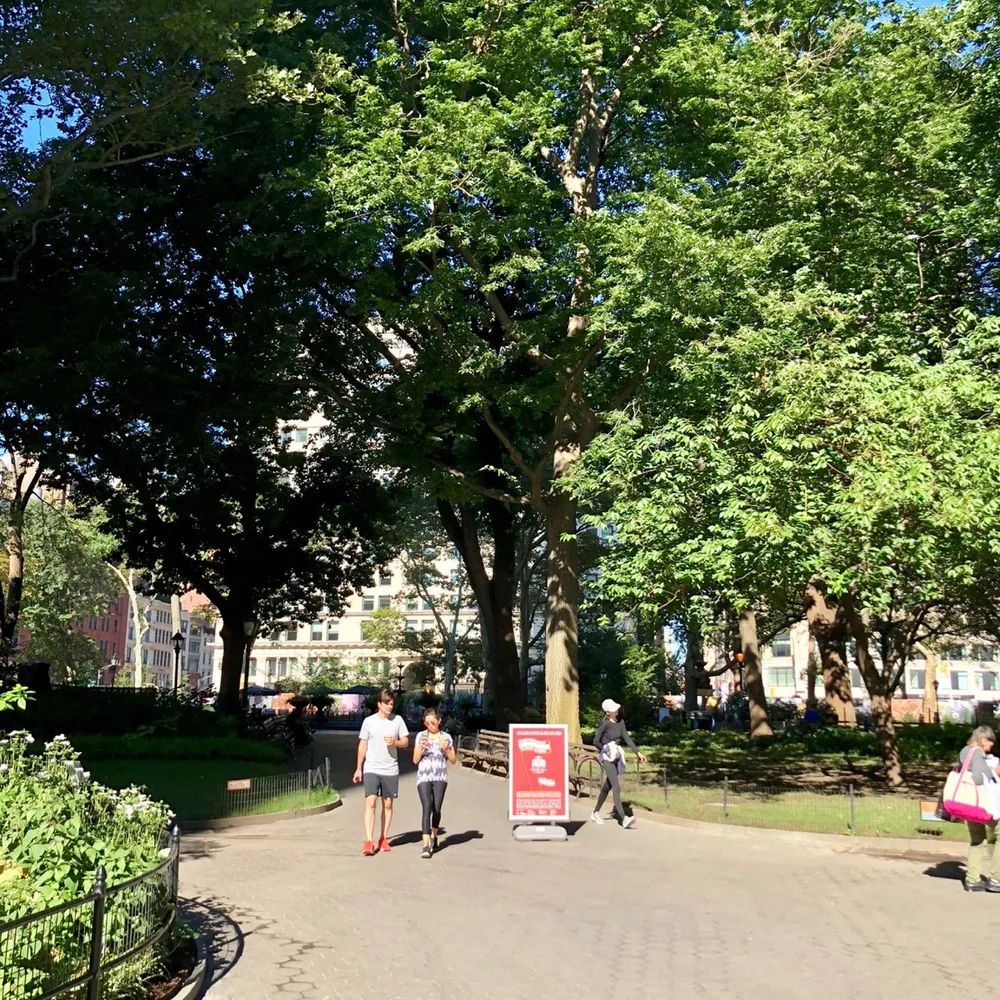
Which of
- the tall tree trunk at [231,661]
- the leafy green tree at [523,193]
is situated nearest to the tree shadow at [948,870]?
the leafy green tree at [523,193]

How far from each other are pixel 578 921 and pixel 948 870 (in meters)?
5.45

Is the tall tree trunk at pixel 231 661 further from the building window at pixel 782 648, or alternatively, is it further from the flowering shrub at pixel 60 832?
the building window at pixel 782 648

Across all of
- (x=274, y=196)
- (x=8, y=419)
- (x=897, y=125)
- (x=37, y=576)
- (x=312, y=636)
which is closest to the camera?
(x=897, y=125)

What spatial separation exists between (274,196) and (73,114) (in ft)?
14.4

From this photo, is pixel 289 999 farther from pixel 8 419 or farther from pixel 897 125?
pixel 8 419

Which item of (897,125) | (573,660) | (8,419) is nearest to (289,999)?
(573,660)

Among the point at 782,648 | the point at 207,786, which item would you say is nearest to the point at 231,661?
the point at 207,786

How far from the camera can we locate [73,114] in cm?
2088

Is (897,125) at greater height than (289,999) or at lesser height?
greater

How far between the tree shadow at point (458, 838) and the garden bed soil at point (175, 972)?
5.51 metres

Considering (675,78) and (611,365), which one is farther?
(611,365)

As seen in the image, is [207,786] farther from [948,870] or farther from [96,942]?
[96,942]

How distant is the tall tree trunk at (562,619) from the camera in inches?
834

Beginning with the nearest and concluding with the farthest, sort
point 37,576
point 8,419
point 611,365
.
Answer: point 611,365, point 8,419, point 37,576
